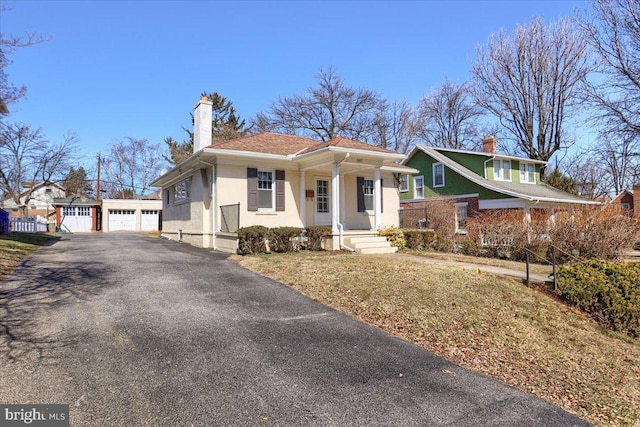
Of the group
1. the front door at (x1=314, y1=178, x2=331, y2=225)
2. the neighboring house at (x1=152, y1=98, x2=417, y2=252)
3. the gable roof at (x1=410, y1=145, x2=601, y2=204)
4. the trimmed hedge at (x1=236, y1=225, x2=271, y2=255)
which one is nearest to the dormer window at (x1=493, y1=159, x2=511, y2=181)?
the gable roof at (x1=410, y1=145, x2=601, y2=204)

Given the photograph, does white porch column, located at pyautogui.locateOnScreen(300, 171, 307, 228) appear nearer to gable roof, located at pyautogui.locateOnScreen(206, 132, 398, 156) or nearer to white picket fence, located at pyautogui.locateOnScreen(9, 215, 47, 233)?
gable roof, located at pyautogui.locateOnScreen(206, 132, 398, 156)

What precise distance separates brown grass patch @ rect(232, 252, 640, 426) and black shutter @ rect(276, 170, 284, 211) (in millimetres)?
4797

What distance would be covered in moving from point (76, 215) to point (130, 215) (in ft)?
15.4

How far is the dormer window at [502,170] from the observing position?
78.4 feet

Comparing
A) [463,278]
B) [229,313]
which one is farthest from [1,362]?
[463,278]

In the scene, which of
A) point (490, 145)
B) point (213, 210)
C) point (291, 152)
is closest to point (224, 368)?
point (213, 210)

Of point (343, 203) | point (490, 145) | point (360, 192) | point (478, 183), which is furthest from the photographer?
point (490, 145)

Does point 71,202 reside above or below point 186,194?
above

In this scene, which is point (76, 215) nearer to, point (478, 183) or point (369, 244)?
point (369, 244)

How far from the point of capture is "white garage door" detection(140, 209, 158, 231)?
32.9 metres

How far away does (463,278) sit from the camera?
27.1 ft

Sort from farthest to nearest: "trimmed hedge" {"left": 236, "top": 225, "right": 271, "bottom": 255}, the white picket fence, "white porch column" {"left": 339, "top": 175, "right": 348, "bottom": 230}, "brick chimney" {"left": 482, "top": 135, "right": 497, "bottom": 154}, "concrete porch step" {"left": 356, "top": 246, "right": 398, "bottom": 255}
→ "brick chimney" {"left": 482, "top": 135, "right": 497, "bottom": 154}, the white picket fence, "white porch column" {"left": 339, "top": 175, "right": 348, "bottom": 230}, "concrete porch step" {"left": 356, "top": 246, "right": 398, "bottom": 255}, "trimmed hedge" {"left": 236, "top": 225, "right": 271, "bottom": 255}

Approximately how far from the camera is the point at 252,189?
1347cm

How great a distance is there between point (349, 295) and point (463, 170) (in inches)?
735
